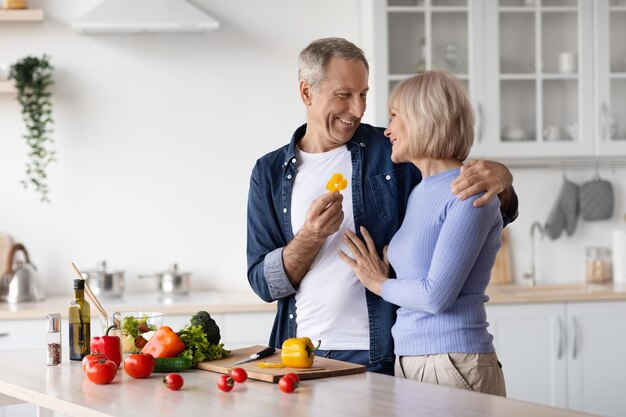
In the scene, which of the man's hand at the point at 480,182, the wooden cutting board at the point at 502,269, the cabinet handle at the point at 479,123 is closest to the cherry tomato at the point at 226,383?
the man's hand at the point at 480,182

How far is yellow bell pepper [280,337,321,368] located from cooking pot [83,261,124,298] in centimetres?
229

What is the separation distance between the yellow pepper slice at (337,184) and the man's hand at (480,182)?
0.35 metres

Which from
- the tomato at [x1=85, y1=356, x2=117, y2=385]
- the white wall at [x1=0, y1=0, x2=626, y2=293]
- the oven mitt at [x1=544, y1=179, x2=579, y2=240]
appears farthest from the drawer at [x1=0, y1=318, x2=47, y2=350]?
the oven mitt at [x1=544, y1=179, x2=579, y2=240]

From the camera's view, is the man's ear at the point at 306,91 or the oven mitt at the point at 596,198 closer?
the man's ear at the point at 306,91

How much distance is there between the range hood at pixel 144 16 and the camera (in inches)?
168

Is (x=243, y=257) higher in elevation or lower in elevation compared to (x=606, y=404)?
higher

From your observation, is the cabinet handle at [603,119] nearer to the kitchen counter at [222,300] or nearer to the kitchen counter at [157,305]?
the kitchen counter at [222,300]

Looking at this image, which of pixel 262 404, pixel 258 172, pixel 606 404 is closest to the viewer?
pixel 262 404

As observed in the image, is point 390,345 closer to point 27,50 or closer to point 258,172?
point 258,172

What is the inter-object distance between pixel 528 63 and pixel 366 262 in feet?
7.91

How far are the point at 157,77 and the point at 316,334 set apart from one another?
2.44 metres

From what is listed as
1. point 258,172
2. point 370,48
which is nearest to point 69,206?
point 370,48

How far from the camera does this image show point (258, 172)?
9.06 feet

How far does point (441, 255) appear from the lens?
2.22 metres
